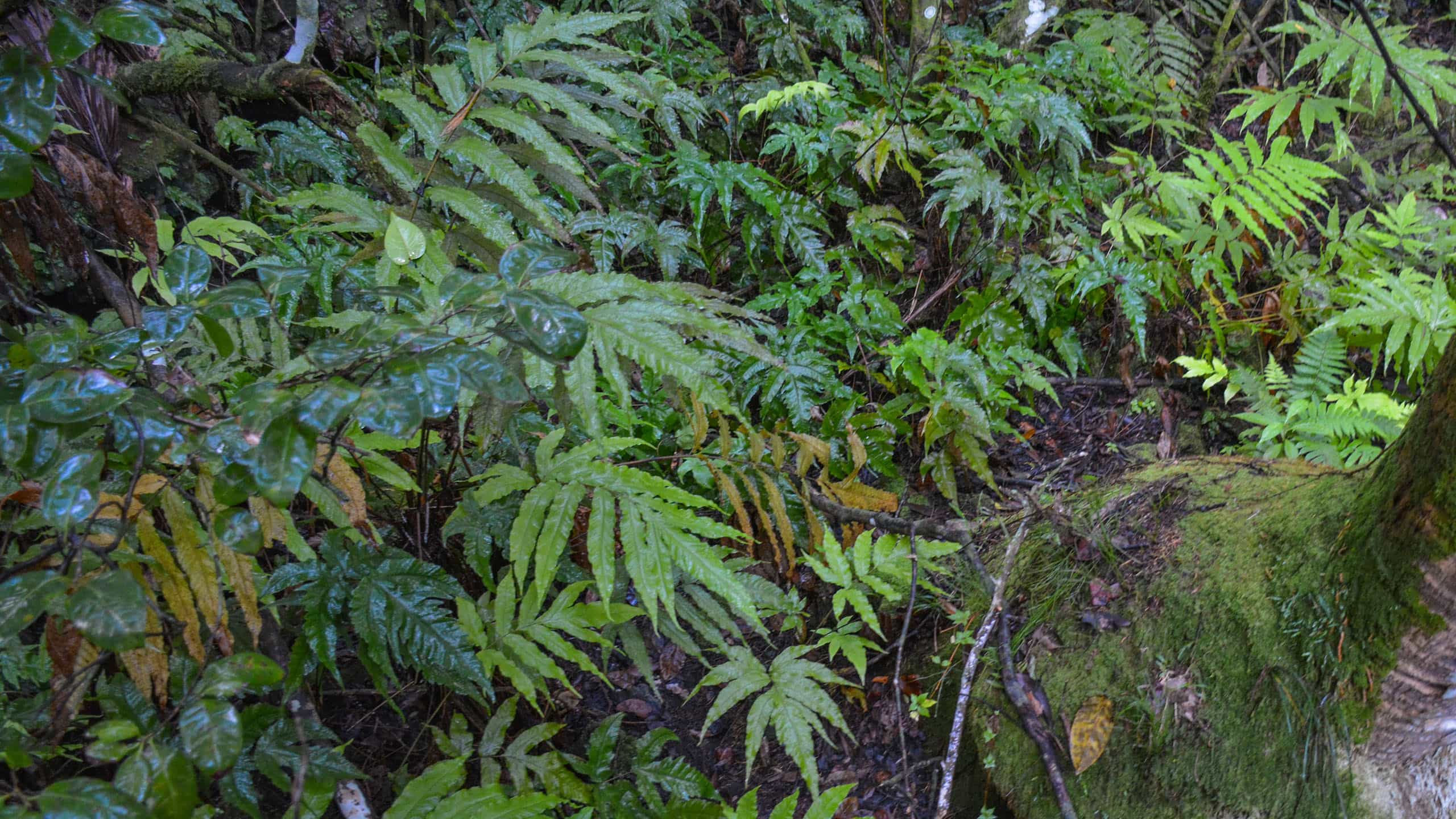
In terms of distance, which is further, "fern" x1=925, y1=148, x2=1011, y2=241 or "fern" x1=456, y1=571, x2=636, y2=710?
"fern" x1=925, y1=148, x2=1011, y2=241

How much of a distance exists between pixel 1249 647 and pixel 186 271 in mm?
2637

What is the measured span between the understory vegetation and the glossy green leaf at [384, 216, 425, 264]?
1 centimetres

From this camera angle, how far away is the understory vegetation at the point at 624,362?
4.12ft

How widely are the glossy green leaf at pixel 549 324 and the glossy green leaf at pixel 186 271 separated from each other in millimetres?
613

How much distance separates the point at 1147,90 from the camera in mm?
4871

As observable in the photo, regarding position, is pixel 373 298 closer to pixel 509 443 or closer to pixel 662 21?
pixel 509 443

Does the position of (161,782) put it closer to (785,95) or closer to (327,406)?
(327,406)

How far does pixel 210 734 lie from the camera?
1072 mm

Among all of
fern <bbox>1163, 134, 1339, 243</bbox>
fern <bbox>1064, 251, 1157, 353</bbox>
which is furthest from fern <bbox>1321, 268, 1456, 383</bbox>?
fern <bbox>1064, 251, 1157, 353</bbox>

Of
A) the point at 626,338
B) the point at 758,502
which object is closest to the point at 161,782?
the point at 626,338

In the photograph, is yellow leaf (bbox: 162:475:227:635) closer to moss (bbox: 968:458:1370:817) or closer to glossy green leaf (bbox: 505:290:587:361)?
glossy green leaf (bbox: 505:290:587:361)

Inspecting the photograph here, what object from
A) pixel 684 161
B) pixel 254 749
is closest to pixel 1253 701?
pixel 254 749

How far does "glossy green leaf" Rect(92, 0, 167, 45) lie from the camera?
1237mm

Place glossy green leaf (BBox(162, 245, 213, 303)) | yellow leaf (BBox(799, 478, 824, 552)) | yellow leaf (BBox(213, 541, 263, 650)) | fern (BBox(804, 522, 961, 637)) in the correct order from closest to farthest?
glossy green leaf (BBox(162, 245, 213, 303)) < yellow leaf (BBox(213, 541, 263, 650)) < fern (BBox(804, 522, 961, 637)) < yellow leaf (BBox(799, 478, 824, 552))
